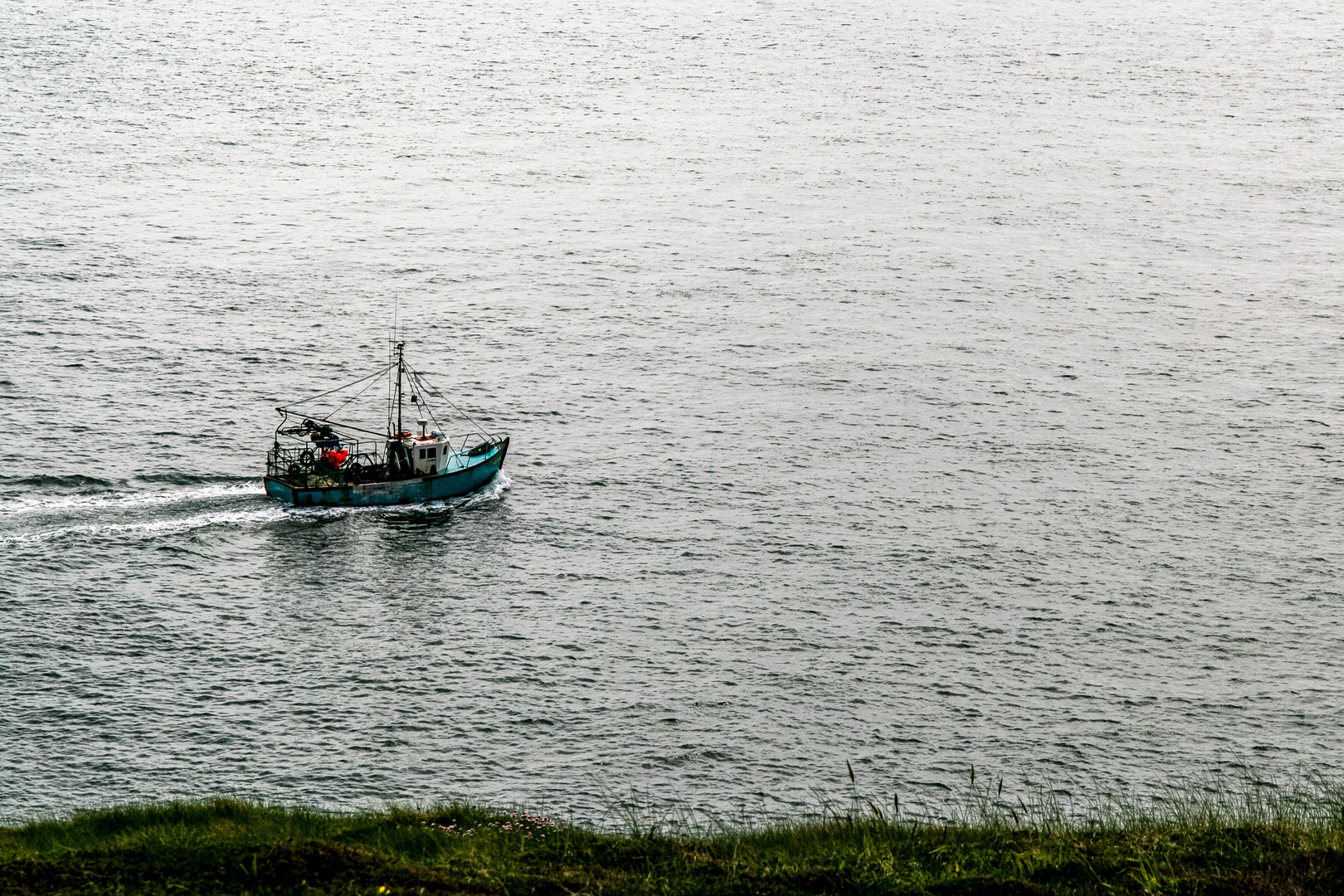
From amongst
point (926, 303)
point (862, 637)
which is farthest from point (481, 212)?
point (862, 637)

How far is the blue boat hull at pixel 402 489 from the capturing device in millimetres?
101375

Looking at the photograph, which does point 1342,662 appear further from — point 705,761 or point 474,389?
point 474,389

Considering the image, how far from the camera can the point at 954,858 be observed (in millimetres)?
42906

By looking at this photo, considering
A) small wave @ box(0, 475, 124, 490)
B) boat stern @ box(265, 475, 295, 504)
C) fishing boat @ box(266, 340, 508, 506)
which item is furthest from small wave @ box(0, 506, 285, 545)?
small wave @ box(0, 475, 124, 490)

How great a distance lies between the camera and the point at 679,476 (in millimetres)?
111375

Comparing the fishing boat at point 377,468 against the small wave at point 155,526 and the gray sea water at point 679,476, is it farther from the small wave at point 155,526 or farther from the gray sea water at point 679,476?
the small wave at point 155,526

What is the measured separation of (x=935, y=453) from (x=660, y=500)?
23215 millimetres

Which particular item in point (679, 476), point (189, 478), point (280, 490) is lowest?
point (280, 490)

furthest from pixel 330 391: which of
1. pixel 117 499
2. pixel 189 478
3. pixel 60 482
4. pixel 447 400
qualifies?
pixel 60 482

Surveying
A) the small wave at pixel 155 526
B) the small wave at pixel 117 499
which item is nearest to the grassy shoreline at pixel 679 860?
the small wave at pixel 155 526

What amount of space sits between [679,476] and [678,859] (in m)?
69.5

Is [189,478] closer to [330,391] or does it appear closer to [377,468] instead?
[377,468]

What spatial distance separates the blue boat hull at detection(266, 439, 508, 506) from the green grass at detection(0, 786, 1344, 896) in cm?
5294

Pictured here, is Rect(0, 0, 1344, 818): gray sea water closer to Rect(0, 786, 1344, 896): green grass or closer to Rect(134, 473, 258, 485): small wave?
Rect(134, 473, 258, 485): small wave
